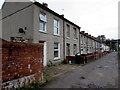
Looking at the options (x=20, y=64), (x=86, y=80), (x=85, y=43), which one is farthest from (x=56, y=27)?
(x=85, y=43)

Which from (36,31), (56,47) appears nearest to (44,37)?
(36,31)

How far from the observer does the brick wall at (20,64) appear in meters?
3.63

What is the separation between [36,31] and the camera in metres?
8.41

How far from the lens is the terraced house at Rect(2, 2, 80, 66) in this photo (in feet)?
27.2

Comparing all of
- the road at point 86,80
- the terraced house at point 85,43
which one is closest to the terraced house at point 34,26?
the road at point 86,80

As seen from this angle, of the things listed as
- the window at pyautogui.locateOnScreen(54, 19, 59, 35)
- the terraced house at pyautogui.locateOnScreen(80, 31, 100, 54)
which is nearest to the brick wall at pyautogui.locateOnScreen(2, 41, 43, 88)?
the window at pyautogui.locateOnScreen(54, 19, 59, 35)

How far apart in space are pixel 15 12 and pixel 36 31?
337 cm

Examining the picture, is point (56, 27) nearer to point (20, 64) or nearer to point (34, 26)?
point (34, 26)

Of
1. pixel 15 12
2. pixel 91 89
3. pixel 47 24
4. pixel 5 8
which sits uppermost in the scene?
pixel 5 8

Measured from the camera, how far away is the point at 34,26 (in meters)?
8.20

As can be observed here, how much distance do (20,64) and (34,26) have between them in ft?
15.7

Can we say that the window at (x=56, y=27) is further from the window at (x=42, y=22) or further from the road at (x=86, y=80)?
the road at (x=86, y=80)

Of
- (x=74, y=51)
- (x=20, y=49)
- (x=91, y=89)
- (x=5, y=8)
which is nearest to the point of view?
(x=20, y=49)

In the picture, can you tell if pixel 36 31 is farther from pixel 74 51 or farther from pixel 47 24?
pixel 74 51
